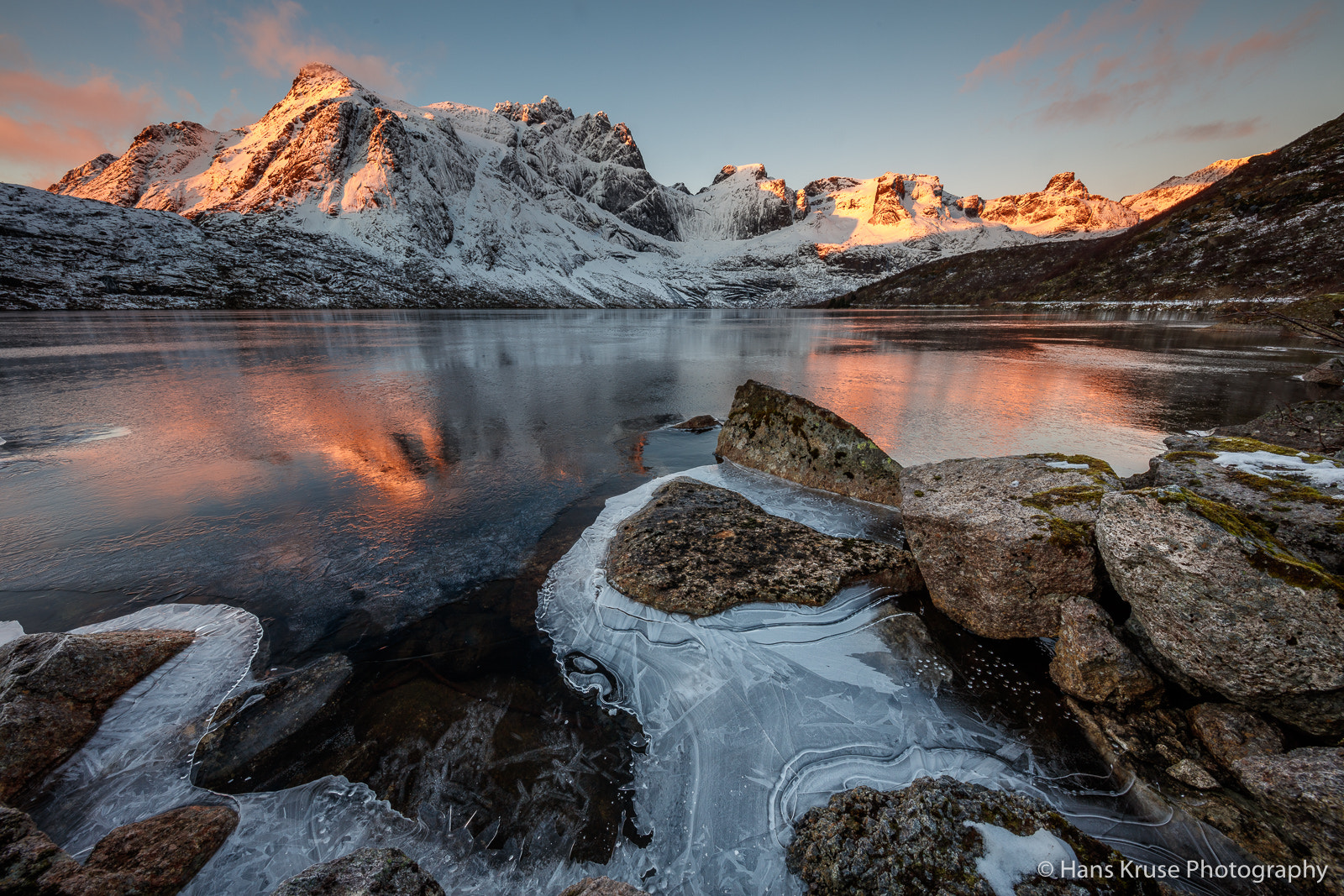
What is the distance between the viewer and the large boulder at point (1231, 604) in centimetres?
308

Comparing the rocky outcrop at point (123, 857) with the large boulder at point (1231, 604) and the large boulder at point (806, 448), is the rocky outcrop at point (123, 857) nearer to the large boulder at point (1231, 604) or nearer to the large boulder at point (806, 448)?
the large boulder at point (1231, 604)

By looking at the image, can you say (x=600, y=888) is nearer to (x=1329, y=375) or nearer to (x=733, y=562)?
(x=733, y=562)

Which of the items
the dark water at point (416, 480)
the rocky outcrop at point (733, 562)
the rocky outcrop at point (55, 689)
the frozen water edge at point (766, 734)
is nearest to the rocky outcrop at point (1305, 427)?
the dark water at point (416, 480)

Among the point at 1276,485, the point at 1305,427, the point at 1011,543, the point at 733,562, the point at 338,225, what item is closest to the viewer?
the point at 1011,543

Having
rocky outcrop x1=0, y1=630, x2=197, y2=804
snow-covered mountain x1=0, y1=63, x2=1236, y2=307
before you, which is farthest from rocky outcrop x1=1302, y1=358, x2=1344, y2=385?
snow-covered mountain x1=0, y1=63, x2=1236, y2=307

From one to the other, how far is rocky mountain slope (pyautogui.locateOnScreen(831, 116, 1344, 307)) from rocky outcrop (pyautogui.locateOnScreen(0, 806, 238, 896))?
8744cm

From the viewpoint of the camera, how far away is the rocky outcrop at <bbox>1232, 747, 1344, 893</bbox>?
96.3 inches

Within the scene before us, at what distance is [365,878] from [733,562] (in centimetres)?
432

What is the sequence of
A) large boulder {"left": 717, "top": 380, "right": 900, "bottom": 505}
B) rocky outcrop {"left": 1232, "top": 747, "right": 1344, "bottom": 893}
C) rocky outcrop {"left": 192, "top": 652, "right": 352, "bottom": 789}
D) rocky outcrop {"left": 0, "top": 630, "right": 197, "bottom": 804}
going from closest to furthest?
rocky outcrop {"left": 1232, "top": 747, "right": 1344, "bottom": 893} → rocky outcrop {"left": 0, "top": 630, "right": 197, "bottom": 804} → rocky outcrop {"left": 192, "top": 652, "right": 352, "bottom": 789} → large boulder {"left": 717, "top": 380, "right": 900, "bottom": 505}

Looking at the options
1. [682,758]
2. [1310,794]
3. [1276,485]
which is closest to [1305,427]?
[1276,485]

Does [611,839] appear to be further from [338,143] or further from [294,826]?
[338,143]

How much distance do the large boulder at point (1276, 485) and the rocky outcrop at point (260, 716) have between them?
8918mm

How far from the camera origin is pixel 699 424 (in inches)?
518

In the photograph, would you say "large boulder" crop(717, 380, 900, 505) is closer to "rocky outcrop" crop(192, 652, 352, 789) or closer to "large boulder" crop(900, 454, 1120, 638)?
"large boulder" crop(900, 454, 1120, 638)
